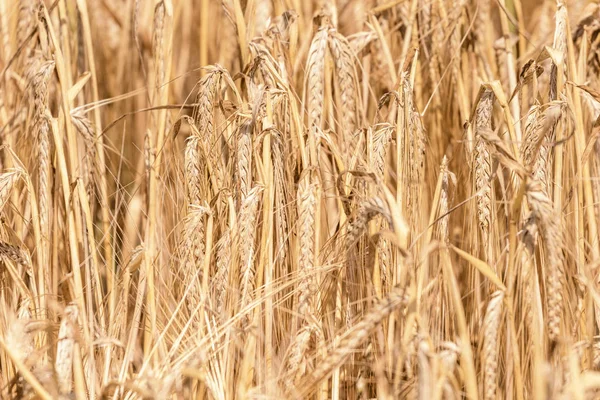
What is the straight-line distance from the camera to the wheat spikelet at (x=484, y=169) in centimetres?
86

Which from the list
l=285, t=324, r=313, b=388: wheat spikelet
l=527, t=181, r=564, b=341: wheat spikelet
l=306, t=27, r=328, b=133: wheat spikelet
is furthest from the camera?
l=306, t=27, r=328, b=133: wheat spikelet

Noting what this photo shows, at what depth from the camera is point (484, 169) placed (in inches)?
34.6

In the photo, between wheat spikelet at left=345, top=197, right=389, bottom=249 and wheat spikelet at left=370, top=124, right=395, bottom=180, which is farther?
wheat spikelet at left=370, top=124, right=395, bottom=180

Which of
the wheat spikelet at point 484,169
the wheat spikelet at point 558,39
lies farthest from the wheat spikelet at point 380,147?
the wheat spikelet at point 558,39

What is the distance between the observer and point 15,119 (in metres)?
1.23

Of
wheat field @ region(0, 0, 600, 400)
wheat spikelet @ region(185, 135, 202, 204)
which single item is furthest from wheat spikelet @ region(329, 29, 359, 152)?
wheat spikelet @ region(185, 135, 202, 204)

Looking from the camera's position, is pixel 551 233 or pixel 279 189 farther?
pixel 279 189

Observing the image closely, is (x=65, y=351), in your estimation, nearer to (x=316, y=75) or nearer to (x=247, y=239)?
(x=247, y=239)

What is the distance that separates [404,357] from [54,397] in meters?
0.37

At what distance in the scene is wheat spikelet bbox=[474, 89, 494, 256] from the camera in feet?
2.83

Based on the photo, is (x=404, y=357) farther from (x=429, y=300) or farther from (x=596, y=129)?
(x=596, y=129)

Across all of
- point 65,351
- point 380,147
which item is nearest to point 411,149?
point 380,147

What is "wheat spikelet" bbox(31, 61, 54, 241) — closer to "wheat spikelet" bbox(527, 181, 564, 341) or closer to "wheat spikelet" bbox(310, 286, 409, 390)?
"wheat spikelet" bbox(310, 286, 409, 390)

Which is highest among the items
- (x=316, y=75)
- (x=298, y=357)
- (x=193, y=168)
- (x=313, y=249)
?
(x=316, y=75)
